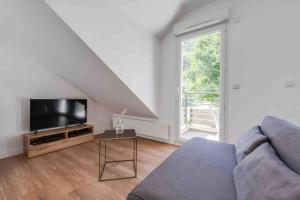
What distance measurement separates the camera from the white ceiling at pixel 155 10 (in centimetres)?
250

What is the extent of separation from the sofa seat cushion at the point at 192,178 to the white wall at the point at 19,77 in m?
2.34

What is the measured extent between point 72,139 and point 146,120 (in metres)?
1.63

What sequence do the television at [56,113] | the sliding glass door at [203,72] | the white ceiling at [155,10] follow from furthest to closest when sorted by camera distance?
the television at [56,113] < the sliding glass door at [203,72] < the white ceiling at [155,10]

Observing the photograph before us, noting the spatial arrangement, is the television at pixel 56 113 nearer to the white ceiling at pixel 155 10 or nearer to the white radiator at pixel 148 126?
the white radiator at pixel 148 126

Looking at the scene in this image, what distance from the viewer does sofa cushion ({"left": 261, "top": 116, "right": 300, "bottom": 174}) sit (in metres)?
0.89

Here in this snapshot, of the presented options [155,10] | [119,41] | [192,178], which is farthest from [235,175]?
[155,10]

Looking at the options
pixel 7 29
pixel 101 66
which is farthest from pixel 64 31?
pixel 7 29

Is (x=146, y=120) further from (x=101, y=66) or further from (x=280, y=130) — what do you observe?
(x=280, y=130)

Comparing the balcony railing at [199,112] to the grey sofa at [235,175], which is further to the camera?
the balcony railing at [199,112]

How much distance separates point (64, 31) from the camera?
85.0 inches

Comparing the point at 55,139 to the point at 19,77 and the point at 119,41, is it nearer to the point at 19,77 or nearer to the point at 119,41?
the point at 19,77

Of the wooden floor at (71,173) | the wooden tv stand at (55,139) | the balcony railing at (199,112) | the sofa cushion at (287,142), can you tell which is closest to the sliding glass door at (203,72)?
the balcony railing at (199,112)

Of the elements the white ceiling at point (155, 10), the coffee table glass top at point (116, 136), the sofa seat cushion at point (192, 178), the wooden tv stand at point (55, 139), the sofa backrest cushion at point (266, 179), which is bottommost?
the wooden tv stand at point (55, 139)

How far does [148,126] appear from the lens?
12.3ft
